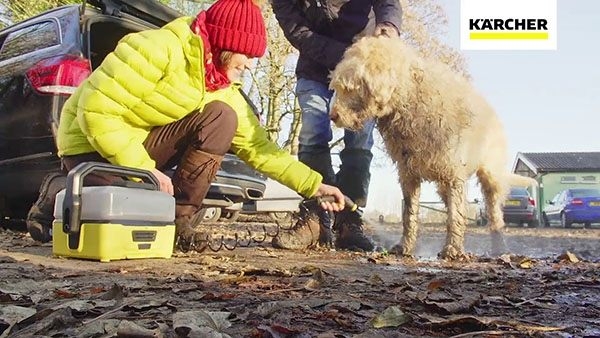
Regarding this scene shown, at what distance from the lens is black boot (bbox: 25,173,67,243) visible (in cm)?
468

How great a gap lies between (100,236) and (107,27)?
2.83m

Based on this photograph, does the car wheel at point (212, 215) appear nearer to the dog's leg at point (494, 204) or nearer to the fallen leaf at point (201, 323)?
the dog's leg at point (494, 204)

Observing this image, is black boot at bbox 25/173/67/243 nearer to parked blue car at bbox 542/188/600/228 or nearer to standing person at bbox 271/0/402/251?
standing person at bbox 271/0/402/251

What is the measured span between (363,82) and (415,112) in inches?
19.2

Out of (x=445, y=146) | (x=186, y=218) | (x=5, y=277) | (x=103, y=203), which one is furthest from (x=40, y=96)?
(x=445, y=146)

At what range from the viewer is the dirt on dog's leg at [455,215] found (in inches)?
206

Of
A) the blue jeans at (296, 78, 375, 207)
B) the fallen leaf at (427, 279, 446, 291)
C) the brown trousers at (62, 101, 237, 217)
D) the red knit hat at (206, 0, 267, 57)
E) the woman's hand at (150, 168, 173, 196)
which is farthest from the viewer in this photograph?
the blue jeans at (296, 78, 375, 207)

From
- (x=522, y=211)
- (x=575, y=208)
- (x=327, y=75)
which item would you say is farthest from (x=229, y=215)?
(x=575, y=208)

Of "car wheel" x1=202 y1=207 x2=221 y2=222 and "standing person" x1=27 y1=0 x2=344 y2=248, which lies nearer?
"standing person" x1=27 y1=0 x2=344 y2=248

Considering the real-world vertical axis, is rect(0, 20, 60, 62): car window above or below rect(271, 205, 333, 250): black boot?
above

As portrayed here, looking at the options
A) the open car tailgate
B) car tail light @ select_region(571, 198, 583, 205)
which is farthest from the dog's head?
car tail light @ select_region(571, 198, 583, 205)

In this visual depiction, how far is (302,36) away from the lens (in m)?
5.43

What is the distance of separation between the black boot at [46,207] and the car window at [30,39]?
1373mm

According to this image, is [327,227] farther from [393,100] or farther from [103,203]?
[103,203]
